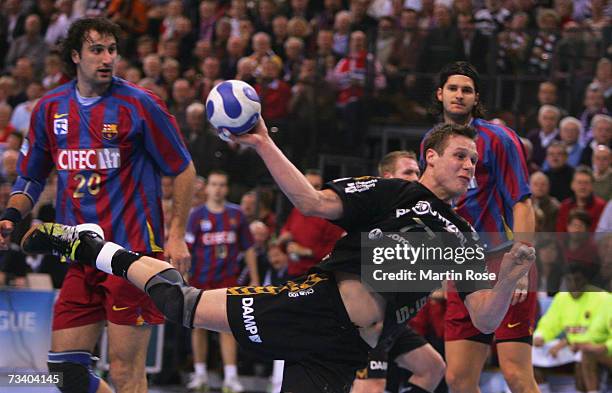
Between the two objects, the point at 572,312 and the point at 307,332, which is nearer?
the point at 307,332

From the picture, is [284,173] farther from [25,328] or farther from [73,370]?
[25,328]

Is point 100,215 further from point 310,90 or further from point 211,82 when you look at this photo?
point 211,82

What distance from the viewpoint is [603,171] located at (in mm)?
11680

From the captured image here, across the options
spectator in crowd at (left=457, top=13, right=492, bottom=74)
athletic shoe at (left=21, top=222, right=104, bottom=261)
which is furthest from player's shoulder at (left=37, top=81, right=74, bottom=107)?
spectator in crowd at (left=457, top=13, right=492, bottom=74)

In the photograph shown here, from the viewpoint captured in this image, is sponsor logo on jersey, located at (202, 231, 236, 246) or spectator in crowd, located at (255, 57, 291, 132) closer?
sponsor logo on jersey, located at (202, 231, 236, 246)

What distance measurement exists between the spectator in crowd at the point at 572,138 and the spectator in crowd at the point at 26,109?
7.32m

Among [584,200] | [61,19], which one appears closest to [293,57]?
[584,200]

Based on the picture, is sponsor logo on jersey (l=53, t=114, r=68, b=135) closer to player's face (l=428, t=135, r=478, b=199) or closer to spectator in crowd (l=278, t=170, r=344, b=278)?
player's face (l=428, t=135, r=478, b=199)

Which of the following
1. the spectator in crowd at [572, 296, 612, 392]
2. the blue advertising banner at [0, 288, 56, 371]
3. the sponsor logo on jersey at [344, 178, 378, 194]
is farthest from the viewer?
the blue advertising banner at [0, 288, 56, 371]

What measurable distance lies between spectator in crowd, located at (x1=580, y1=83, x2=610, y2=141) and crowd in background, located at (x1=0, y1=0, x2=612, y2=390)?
0.02 m

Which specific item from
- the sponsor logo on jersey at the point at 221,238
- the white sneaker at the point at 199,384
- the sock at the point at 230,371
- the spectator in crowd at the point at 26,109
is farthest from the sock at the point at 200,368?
the spectator in crowd at the point at 26,109

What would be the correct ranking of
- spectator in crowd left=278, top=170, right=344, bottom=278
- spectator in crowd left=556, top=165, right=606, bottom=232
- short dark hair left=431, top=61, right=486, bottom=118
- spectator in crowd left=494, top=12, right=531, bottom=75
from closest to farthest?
1. short dark hair left=431, top=61, right=486, bottom=118
2. spectator in crowd left=556, top=165, right=606, bottom=232
3. spectator in crowd left=278, top=170, right=344, bottom=278
4. spectator in crowd left=494, top=12, right=531, bottom=75

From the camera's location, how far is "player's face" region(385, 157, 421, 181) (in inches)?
307

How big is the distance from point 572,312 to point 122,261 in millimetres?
5837
